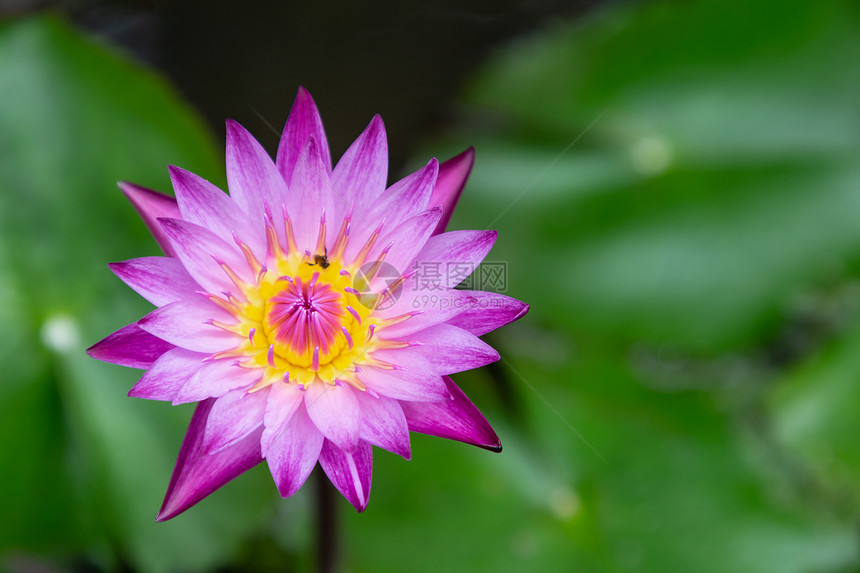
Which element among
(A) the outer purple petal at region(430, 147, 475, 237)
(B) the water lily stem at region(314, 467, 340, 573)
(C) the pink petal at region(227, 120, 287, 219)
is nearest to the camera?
(C) the pink petal at region(227, 120, 287, 219)

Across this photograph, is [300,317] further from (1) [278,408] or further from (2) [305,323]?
(1) [278,408]

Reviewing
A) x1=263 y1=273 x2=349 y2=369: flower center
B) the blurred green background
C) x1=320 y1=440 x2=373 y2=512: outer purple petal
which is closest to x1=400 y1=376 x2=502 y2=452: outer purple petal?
x1=320 y1=440 x2=373 y2=512: outer purple petal

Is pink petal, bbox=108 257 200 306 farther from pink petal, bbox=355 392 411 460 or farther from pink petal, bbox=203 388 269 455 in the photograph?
pink petal, bbox=355 392 411 460

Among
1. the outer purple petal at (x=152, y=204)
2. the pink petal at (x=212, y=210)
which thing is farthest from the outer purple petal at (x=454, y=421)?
the outer purple petal at (x=152, y=204)

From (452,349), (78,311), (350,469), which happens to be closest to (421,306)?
(452,349)

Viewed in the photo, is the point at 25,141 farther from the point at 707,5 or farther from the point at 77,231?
the point at 707,5

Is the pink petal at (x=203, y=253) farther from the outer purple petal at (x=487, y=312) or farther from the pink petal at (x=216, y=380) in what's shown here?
the outer purple petal at (x=487, y=312)
